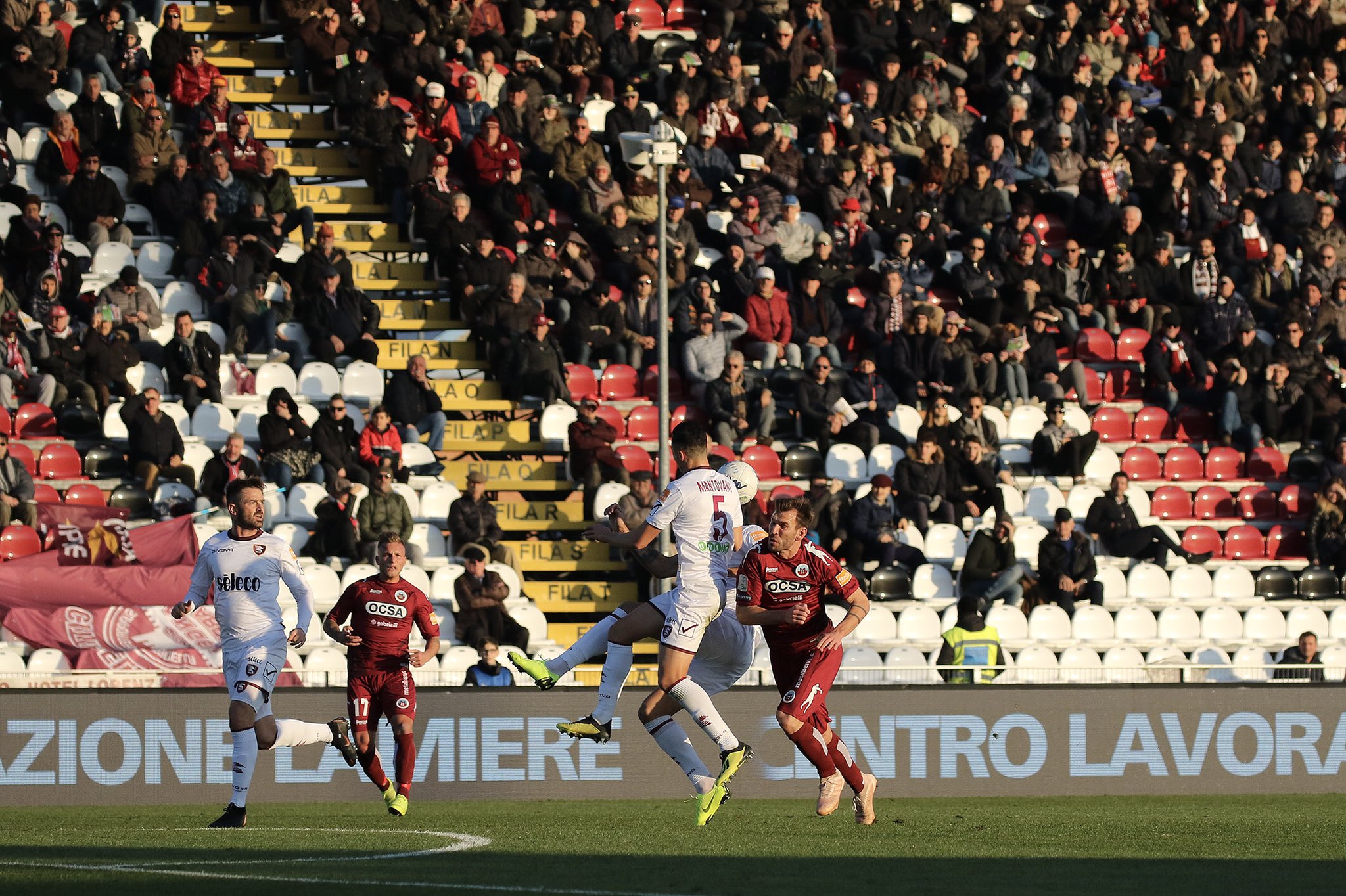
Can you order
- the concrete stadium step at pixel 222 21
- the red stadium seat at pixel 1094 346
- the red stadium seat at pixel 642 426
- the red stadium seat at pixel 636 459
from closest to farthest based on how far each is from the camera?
1. the red stadium seat at pixel 636 459
2. the red stadium seat at pixel 642 426
3. the red stadium seat at pixel 1094 346
4. the concrete stadium step at pixel 222 21

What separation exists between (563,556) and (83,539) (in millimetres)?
4835

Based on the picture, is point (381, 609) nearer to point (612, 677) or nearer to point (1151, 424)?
point (612, 677)

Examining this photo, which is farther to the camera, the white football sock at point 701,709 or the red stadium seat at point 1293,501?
the red stadium seat at point 1293,501

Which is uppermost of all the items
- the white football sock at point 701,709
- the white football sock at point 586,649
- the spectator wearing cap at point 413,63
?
the spectator wearing cap at point 413,63

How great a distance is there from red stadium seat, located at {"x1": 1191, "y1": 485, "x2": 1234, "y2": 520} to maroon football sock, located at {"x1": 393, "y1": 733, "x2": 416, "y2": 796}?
12.1 m

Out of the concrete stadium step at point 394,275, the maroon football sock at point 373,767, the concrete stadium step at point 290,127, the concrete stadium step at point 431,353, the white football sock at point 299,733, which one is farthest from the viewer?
the concrete stadium step at point 290,127

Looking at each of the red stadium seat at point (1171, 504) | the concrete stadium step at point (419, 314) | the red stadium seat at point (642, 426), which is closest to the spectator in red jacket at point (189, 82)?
the concrete stadium step at point (419, 314)

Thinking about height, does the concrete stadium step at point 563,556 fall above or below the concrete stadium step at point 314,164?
below

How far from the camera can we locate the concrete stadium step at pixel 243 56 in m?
25.0

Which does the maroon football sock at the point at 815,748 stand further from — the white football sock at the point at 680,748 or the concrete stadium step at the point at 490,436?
the concrete stadium step at the point at 490,436

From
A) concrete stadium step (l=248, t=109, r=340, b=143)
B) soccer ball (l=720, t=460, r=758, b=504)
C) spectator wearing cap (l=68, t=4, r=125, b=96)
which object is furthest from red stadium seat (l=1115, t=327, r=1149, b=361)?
soccer ball (l=720, t=460, r=758, b=504)

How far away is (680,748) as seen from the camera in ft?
38.9

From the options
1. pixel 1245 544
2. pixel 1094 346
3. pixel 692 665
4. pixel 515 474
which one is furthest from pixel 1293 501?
pixel 692 665

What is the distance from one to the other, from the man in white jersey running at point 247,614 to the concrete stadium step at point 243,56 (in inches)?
559
